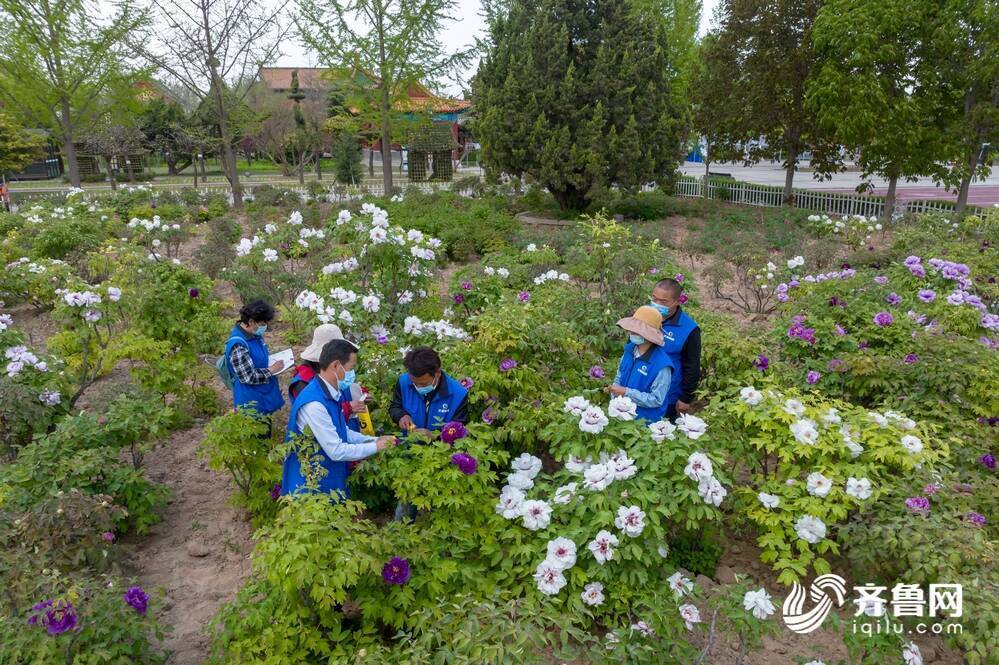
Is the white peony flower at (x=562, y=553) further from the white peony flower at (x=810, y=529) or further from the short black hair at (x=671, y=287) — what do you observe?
the short black hair at (x=671, y=287)

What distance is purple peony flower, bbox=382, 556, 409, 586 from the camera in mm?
2646

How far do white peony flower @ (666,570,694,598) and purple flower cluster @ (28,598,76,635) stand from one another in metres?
2.36

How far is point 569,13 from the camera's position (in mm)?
14211

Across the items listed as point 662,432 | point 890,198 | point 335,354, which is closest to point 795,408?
point 662,432

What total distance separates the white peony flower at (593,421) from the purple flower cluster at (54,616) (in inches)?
85.5

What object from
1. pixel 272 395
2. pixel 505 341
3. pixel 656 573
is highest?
pixel 505 341

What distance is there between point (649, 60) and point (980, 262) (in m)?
9.52

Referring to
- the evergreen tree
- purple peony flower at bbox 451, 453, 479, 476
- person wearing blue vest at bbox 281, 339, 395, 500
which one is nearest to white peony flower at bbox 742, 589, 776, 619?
purple peony flower at bbox 451, 453, 479, 476

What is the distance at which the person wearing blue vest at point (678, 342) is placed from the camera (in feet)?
12.1

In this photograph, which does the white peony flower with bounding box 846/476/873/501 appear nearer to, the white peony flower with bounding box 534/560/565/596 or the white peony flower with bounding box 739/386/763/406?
the white peony flower with bounding box 739/386/763/406

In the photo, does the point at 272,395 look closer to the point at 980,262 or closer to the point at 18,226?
the point at 980,262

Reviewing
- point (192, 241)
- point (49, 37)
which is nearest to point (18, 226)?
point (192, 241)

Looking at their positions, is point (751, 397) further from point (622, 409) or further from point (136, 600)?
point (136, 600)

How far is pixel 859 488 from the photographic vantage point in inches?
109
